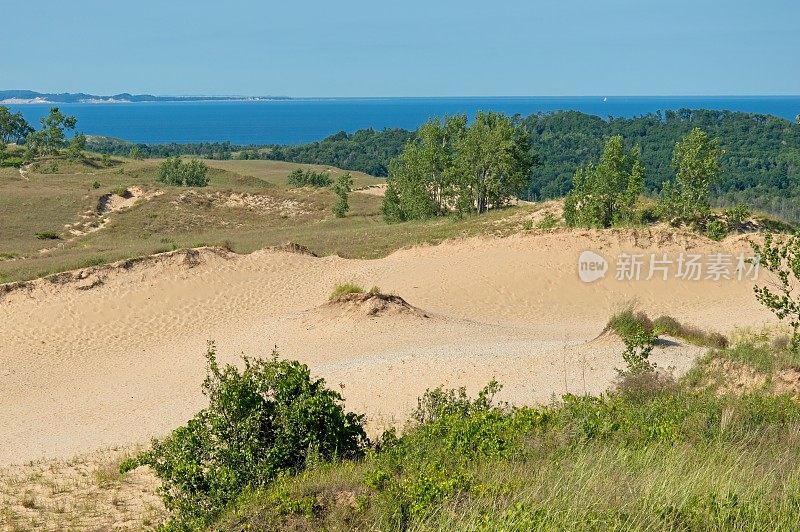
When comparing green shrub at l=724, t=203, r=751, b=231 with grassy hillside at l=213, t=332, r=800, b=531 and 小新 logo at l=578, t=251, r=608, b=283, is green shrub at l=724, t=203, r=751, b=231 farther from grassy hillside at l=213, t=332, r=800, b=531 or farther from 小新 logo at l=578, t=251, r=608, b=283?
grassy hillside at l=213, t=332, r=800, b=531

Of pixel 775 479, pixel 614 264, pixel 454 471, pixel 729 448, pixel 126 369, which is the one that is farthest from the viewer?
pixel 614 264

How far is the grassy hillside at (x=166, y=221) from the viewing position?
29172 millimetres

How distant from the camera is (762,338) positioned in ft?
53.9

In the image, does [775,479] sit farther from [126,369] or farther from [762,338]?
[126,369]

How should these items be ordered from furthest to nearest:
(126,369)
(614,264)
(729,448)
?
(614,264) → (126,369) → (729,448)

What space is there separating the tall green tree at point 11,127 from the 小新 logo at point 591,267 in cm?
9263

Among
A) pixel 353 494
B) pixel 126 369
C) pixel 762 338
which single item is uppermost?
pixel 353 494

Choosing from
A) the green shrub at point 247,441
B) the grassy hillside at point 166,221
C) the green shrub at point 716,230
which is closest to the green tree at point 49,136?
the grassy hillside at point 166,221

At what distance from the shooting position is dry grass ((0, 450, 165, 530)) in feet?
28.4

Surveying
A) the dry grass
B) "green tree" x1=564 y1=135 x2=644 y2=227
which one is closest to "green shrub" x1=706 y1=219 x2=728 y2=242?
"green tree" x1=564 y1=135 x2=644 y2=227

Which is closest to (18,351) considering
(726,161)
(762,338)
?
(762,338)

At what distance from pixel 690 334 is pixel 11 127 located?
104902mm

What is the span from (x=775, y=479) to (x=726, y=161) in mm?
109966

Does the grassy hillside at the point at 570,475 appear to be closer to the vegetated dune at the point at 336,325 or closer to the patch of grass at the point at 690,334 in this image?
the vegetated dune at the point at 336,325
